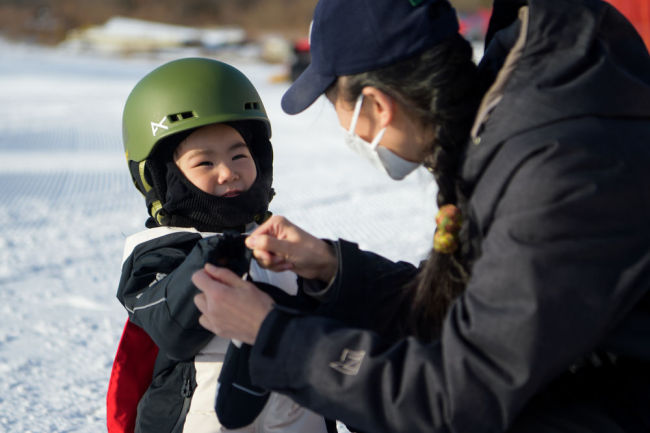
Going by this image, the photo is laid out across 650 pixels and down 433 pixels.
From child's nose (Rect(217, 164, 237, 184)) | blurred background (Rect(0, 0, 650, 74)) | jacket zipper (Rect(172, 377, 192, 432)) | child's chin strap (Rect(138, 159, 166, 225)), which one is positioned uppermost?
child's nose (Rect(217, 164, 237, 184))

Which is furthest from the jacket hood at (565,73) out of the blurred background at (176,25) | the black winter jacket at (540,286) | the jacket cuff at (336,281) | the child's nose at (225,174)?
the blurred background at (176,25)

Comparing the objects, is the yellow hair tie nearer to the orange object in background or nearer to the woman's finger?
the woman's finger

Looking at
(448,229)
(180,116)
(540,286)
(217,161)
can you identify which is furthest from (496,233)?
(180,116)

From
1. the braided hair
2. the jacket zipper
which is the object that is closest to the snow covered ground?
the braided hair

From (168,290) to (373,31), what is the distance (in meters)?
0.88

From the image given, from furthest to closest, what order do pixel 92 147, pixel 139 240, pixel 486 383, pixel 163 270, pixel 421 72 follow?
pixel 92 147 < pixel 139 240 < pixel 163 270 < pixel 421 72 < pixel 486 383

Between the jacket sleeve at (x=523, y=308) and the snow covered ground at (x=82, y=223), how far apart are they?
20.0 inches

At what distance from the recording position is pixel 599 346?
1566 millimetres

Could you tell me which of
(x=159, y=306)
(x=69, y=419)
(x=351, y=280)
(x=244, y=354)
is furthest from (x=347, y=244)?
(x=69, y=419)

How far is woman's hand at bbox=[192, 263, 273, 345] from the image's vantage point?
169 cm

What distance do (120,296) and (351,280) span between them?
0.75m

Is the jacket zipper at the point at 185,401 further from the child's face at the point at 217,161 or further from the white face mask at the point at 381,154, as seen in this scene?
the white face mask at the point at 381,154

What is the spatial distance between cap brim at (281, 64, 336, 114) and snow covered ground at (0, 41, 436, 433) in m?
0.22

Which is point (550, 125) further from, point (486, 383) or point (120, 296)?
point (120, 296)
